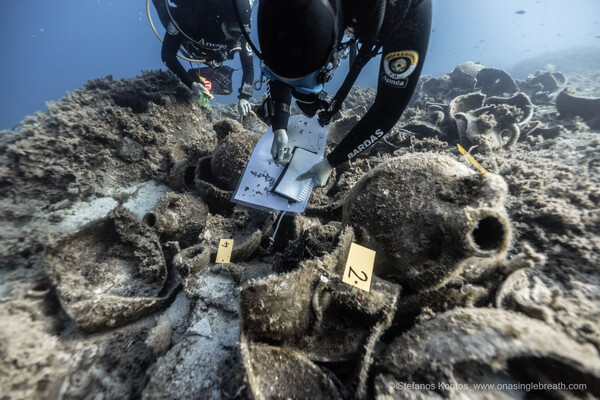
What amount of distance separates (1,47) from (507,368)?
437ft

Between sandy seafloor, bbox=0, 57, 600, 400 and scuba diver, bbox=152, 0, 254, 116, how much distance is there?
2667 mm

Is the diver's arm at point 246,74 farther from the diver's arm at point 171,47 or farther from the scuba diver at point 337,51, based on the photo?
the scuba diver at point 337,51

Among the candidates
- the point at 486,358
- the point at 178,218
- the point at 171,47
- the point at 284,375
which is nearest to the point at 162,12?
the point at 171,47

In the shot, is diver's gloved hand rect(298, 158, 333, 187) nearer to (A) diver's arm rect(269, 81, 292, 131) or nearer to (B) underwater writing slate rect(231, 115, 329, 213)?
(B) underwater writing slate rect(231, 115, 329, 213)

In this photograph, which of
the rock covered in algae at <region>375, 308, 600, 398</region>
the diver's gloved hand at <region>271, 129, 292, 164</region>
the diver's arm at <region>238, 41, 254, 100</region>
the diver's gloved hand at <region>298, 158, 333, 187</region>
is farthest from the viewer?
the diver's arm at <region>238, 41, 254, 100</region>

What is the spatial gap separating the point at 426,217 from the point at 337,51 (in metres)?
1.50

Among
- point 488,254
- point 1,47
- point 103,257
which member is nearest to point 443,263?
point 488,254

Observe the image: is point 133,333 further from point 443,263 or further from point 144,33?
point 144,33

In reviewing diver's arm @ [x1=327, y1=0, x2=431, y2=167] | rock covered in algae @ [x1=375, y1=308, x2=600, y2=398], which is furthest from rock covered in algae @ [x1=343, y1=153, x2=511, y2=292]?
diver's arm @ [x1=327, y1=0, x2=431, y2=167]

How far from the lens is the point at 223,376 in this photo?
1.41 m

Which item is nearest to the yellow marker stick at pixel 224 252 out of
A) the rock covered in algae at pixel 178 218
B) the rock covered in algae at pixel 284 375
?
the rock covered in algae at pixel 178 218

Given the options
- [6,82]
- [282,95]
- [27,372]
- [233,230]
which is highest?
[6,82]

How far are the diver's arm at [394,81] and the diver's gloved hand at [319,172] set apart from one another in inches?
2.5

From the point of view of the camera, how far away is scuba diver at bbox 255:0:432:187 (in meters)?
1.42
